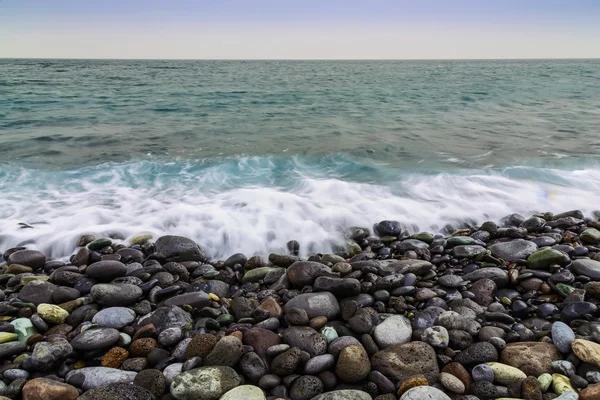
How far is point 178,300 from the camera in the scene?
3.61m

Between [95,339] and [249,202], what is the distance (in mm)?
3756

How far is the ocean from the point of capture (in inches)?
223

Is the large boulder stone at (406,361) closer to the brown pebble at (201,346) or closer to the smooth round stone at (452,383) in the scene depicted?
the smooth round stone at (452,383)

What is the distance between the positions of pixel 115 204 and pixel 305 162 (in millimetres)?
4271

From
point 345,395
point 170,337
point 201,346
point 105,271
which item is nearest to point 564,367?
point 345,395

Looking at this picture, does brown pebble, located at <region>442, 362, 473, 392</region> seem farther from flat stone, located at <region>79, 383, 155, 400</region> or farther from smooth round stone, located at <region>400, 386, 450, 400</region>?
flat stone, located at <region>79, 383, 155, 400</region>

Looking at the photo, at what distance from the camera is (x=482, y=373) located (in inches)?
102

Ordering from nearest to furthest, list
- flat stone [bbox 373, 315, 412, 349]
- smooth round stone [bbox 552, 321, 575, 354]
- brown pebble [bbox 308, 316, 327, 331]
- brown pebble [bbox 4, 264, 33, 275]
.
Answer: smooth round stone [bbox 552, 321, 575, 354], flat stone [bbox 373, 315, 412, 349], brown pebble [bbox 308, 316, 327, 331], brown pebble [bbox 4, 264, 33, 275]

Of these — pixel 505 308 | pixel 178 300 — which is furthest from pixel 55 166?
pixel 505 308

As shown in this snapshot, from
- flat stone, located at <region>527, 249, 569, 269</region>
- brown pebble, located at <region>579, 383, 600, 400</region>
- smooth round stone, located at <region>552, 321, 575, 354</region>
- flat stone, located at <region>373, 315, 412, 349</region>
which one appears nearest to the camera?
brown pebble, located at <region>579, 383, 600, 400</region>

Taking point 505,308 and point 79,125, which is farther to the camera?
point 79,125

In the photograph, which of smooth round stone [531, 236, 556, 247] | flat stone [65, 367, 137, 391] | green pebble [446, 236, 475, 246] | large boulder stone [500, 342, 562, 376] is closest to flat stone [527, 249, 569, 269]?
smooth round stone [531, 236, 556, 247]

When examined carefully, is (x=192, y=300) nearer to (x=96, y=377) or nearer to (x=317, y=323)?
(x=96, y=377)

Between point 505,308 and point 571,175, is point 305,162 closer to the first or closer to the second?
point 571,175
